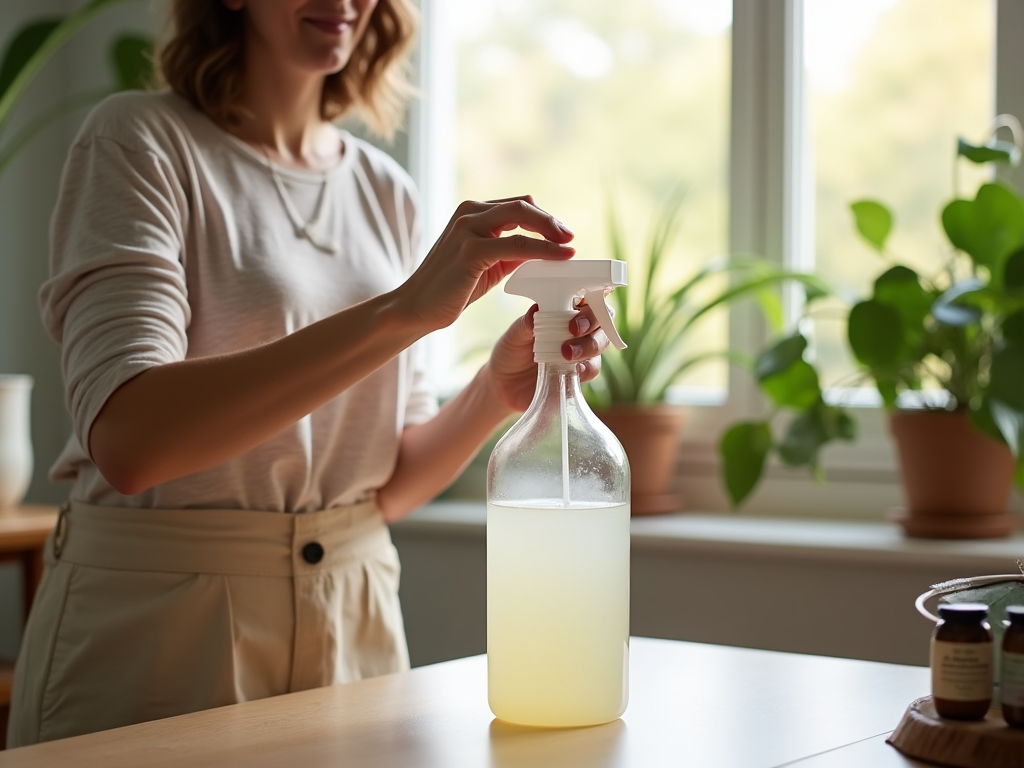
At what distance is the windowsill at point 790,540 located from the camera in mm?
1825

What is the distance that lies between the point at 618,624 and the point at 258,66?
78 cm

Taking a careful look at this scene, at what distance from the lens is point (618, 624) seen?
950 mm

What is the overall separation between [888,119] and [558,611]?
5.42 ft

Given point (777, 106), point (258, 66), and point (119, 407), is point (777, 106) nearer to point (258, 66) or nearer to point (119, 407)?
point (258, 66)

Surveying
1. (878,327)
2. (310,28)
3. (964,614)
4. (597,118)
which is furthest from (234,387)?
(597,118)

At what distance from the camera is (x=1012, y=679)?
0.83 metres

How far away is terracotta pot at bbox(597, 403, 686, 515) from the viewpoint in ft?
7.25

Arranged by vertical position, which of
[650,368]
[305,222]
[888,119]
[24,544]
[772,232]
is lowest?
[24,544]

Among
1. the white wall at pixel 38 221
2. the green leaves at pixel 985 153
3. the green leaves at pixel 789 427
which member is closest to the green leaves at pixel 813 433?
the green leaves at pixel 789 427

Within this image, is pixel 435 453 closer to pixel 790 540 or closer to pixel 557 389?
pixel 557 389

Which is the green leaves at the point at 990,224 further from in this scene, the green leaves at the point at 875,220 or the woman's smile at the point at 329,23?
the woman's smile at the point at 329,23

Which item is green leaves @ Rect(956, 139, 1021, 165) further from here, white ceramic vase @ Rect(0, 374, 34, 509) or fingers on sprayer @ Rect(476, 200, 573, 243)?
white ceramic vase @ Rect(0, 374, 34, 509)

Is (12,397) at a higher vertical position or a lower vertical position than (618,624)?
higher

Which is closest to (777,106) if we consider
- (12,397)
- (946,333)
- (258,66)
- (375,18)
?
(946,333)
